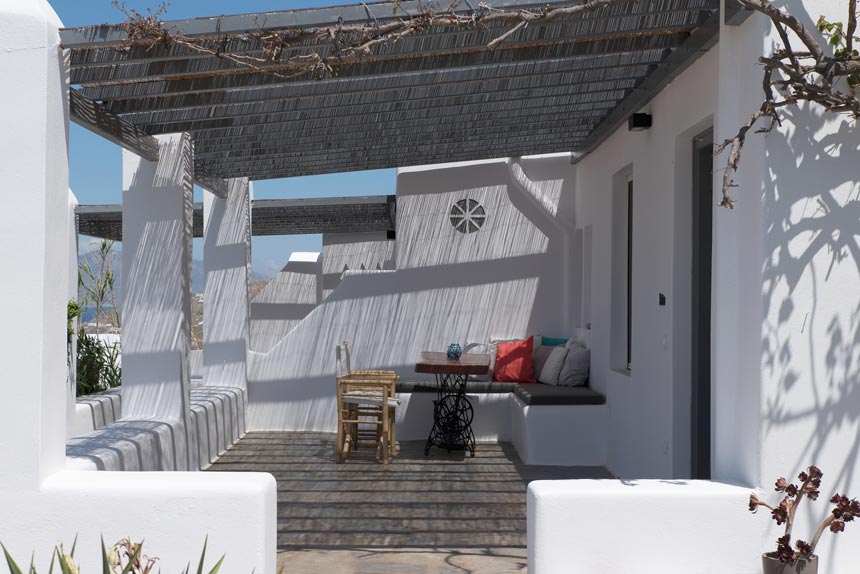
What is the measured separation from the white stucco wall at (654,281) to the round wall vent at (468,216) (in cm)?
211

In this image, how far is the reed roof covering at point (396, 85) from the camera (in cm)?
443

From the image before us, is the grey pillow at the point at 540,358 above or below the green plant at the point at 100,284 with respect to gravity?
below

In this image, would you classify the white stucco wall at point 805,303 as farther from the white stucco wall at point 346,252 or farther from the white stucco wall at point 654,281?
the white stucco wall at point 346,252

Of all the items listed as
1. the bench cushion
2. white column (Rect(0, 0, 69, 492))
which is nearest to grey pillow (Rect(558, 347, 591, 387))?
the bench cushion

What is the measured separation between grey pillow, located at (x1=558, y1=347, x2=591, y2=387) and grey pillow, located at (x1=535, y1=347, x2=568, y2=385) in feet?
0.23

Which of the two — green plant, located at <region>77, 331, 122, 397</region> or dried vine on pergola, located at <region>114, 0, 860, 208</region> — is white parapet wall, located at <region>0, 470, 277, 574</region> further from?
green plant, located at <region>77, 331, 122, 397</region>

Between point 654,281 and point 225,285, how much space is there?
533 cm

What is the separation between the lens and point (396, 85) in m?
5.85

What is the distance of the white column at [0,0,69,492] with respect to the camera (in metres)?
3.76

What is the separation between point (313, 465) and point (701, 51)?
16.5ft

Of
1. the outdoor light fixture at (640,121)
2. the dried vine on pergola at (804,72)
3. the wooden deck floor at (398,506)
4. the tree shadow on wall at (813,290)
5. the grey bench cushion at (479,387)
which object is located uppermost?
the outdoor light fixture at (640,121)

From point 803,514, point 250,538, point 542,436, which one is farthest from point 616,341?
point 250,538

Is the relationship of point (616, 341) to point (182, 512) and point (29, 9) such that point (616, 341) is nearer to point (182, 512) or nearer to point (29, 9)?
point (182, 512)

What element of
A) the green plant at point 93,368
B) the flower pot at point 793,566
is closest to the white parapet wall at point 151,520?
the flower pot at point 793,566
